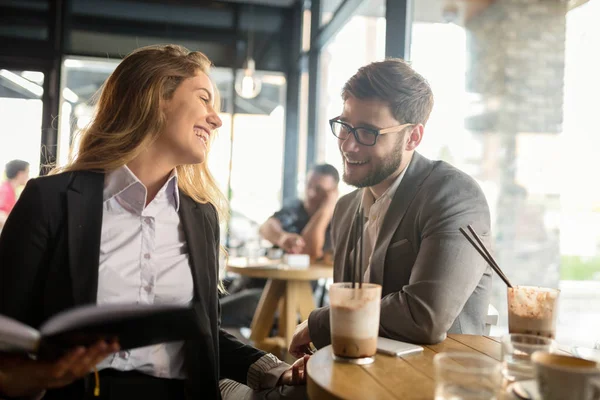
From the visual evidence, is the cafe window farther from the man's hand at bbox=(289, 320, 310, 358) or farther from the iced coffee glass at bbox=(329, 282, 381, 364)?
the iced coffee glass at bbox=(329, 282, 381, 364)

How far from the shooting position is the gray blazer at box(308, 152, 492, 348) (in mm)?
1405

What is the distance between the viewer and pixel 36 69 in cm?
641

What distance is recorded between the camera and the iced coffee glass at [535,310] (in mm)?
1198

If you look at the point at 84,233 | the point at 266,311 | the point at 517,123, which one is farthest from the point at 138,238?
the point at 517,123

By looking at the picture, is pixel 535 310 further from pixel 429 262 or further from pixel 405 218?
pixel 405 218

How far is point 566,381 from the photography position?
0.84 m

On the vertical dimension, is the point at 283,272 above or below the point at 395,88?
below

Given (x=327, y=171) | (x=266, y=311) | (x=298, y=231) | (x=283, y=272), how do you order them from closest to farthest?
1. (x=283, y=272)
2. (x=266, y=311)
3. (x=327, y=171)
4. (x=298, y=231)

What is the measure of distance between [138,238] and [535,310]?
95 centimetres

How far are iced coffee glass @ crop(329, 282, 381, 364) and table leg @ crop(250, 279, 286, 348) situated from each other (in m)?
2.69

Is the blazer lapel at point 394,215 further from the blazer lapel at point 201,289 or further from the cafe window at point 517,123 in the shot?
the cafe window at point 517,123

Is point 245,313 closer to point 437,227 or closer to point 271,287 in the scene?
point 271,287

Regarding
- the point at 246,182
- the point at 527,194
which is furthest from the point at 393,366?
the point at 246,182

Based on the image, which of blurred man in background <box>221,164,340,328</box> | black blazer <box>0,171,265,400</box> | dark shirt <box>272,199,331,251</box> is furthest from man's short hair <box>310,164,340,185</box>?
black blazer <box>0,171,265,400</box>
